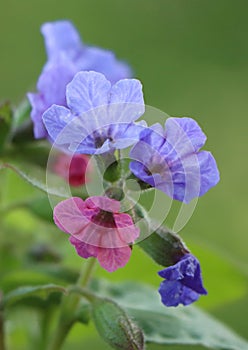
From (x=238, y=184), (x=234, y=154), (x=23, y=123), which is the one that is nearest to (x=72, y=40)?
(x=23, y=123)

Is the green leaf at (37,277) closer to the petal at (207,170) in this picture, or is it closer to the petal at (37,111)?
A: the petal at (37,111)

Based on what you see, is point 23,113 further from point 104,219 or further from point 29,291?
point 104,219

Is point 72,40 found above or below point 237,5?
above

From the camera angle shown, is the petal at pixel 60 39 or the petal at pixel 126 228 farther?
the petal at pixel 60 39

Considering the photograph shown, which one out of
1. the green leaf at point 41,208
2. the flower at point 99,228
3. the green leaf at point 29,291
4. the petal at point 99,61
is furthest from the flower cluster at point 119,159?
the petal at point 99,61

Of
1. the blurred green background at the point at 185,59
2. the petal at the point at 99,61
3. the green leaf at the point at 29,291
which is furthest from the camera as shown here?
the blurred green background at the point at 185,59

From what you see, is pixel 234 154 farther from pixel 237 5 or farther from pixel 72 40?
pixel 72 40

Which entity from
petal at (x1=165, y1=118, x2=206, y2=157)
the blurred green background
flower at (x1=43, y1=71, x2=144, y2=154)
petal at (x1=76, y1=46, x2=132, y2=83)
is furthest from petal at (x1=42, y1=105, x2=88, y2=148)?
the blurred green background
